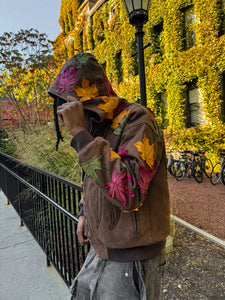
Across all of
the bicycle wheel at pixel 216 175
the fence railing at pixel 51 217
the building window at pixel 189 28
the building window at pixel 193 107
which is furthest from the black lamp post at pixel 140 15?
the building window at pixel 189 28

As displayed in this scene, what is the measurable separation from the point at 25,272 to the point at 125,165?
2559 mm

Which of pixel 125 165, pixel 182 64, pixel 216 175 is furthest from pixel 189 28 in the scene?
pixel 125 165

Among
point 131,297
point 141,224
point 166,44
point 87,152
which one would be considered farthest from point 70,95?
point 166,44

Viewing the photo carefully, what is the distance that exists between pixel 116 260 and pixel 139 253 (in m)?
0.11

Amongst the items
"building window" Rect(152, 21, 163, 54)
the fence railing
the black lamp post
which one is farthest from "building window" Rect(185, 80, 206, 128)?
the fence railing

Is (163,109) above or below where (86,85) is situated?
above

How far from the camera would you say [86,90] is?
1.02 meters

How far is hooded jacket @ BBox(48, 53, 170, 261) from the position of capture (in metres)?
0.81

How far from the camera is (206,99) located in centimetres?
875

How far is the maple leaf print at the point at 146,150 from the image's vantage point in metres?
0.81

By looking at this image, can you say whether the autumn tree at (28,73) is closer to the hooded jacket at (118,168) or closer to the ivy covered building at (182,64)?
the ivy covered building at (182,64)

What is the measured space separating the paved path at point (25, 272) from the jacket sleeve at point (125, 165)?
194 cm

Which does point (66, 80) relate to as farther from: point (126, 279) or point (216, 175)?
point (216, 175)

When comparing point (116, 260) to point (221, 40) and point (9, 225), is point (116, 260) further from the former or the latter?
point (221, 40)
